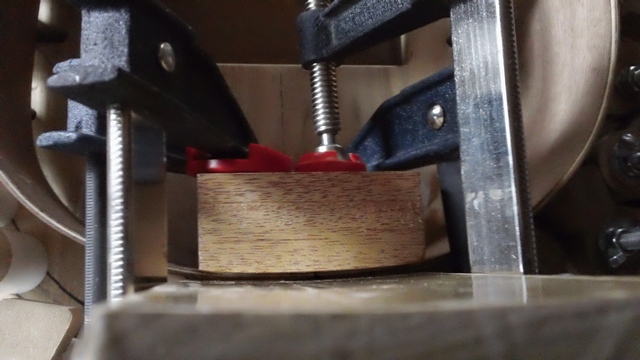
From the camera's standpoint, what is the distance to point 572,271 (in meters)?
0.67

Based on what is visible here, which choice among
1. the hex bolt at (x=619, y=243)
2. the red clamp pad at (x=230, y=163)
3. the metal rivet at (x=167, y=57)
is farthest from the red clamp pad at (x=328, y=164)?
the hex bolt at (x=619, y=243)

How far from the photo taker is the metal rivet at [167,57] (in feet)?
1.29

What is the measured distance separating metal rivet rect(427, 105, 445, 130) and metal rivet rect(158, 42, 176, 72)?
30cm

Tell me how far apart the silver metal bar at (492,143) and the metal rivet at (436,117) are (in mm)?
104

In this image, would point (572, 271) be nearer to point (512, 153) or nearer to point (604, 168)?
point (604, 168)

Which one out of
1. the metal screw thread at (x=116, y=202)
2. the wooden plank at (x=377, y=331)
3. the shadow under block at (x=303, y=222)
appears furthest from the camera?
the shadow under block at (x=303, y=222)

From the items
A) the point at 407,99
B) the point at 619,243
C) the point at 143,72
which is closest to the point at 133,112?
the point at 143,72

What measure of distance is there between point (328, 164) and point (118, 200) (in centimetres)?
26

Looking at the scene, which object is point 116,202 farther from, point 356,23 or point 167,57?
point 356,23

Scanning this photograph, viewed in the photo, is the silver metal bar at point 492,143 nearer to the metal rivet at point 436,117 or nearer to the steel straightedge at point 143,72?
the metal rivet at point 436,117

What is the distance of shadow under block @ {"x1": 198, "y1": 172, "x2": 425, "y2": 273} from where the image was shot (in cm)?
44

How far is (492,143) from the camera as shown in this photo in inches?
17.0

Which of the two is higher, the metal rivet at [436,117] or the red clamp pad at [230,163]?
the metal rivet at [436,117]

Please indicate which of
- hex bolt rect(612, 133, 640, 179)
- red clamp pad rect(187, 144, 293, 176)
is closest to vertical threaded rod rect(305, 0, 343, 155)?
red clamp pad rect(187, 144, 293, 176)
